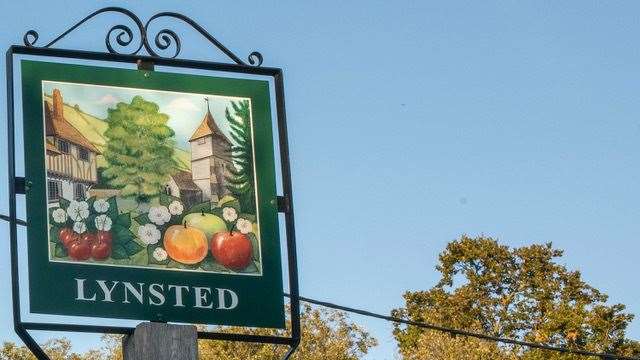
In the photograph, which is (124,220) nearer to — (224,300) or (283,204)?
(224,300)

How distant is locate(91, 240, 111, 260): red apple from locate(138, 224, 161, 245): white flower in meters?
0.22

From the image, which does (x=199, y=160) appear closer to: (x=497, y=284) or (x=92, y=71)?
(x=92, y=71)

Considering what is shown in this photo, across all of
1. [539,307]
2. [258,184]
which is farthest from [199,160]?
[539,307]

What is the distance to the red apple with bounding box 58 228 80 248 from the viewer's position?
9828 mm

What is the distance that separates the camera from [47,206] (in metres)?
9.87

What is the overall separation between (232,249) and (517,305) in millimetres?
55415

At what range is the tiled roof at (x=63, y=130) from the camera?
33.0 ft

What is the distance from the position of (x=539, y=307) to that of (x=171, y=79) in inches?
2168

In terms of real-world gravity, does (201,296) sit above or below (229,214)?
below

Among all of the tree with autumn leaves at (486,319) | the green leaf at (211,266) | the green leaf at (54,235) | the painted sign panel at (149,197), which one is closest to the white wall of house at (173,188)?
the painted sign panel at (149,197)

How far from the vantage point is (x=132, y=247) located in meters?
9.99

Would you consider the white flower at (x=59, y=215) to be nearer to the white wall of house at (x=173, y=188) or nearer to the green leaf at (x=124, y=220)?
the green leaf at (x=124, y=220)

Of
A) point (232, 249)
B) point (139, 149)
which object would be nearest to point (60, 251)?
point (139, 149)

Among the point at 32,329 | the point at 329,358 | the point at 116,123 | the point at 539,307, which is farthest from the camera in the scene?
the point at 539,307
